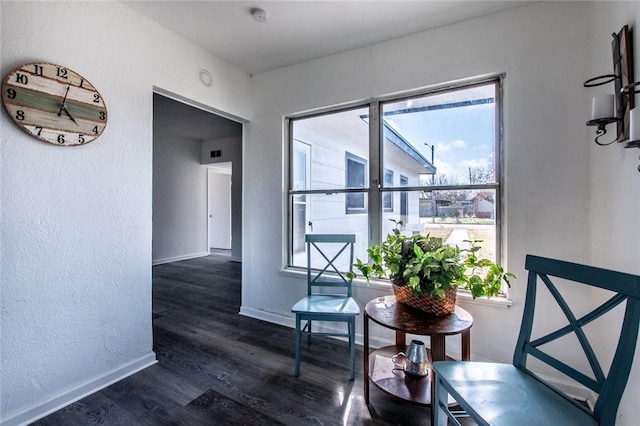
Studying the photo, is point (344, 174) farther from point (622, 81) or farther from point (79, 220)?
point (79, 220)

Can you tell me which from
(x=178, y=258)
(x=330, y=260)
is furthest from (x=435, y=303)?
(x=178, y=258)

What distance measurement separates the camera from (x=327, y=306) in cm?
200

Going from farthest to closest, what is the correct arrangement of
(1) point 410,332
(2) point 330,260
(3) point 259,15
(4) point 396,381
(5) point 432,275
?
(2) point 330,260, (3) point 259,15, (4) point 396,381, (5) point 432,275, (1) point 410,332

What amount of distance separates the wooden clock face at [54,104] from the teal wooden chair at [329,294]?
5.70ft

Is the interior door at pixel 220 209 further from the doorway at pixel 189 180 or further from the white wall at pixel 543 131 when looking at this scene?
the white wall at pixel 543 131

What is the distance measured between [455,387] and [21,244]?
2.31m

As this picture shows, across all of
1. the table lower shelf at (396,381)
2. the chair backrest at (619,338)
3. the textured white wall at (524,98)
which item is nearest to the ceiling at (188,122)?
the textured white wall at (524,98)

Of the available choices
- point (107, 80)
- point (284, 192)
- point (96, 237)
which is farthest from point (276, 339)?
point (107, 80)

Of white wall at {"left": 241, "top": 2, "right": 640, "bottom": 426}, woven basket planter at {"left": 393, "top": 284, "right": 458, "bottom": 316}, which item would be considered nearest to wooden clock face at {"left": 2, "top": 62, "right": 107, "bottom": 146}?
white wall at {"left": 241, "top": 2, "right": 640, "bottom": 426}

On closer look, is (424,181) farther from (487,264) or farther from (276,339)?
(276,339)

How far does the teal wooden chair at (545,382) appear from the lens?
2.99ft

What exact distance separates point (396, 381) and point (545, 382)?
75 cm

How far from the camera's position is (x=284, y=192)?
2.76 metres

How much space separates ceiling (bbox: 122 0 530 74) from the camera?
6.15ft
